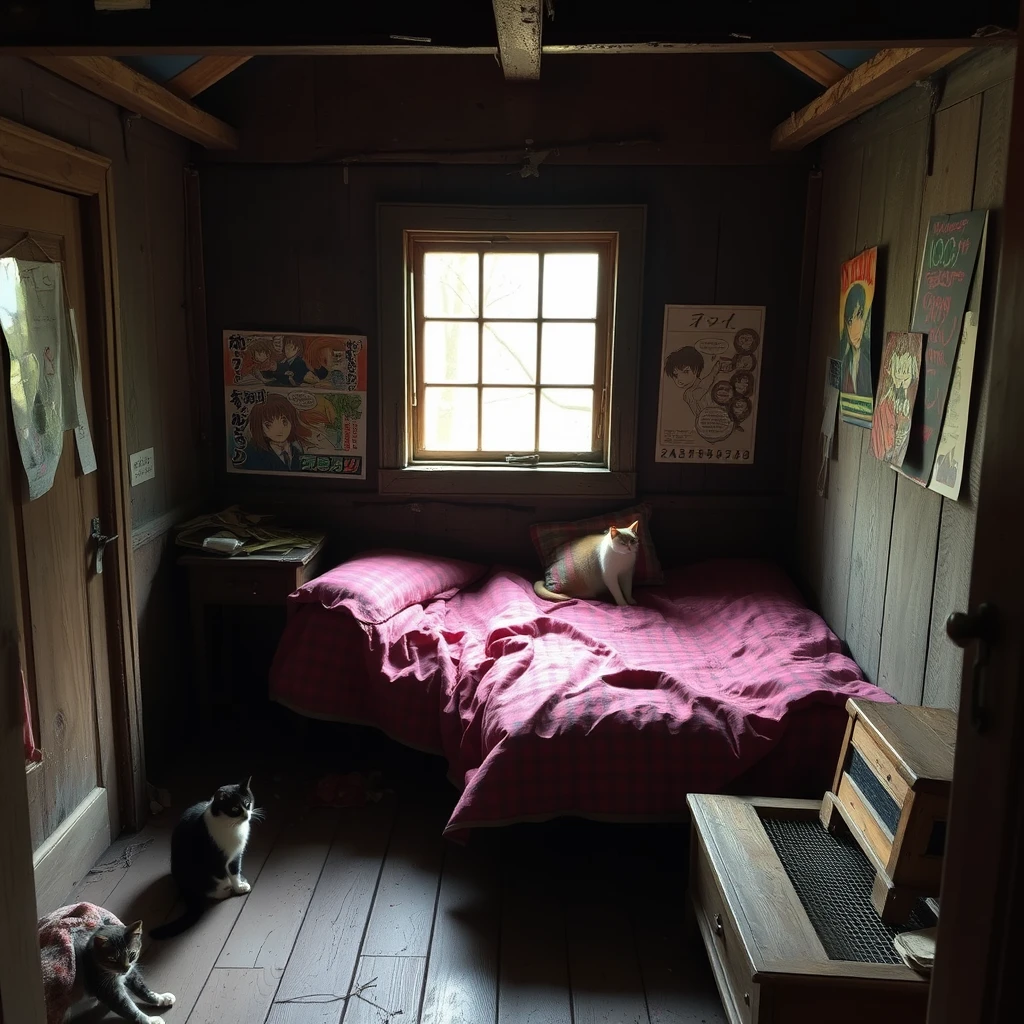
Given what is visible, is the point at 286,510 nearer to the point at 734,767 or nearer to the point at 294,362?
the point at 294,362

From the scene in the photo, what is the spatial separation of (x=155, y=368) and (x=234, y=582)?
0.80 meters

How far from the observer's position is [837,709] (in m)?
2.54

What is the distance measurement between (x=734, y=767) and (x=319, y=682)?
1402 millimetres

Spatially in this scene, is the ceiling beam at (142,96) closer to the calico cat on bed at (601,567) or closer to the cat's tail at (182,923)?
the calico cat on bed at (601,567)

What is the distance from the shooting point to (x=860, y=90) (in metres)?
2.61

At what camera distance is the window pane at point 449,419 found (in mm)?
3789

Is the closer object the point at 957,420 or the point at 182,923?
the point at 957,420

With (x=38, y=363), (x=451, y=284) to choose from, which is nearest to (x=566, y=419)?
(x=451, y=284)

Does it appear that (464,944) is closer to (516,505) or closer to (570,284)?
(516,505)

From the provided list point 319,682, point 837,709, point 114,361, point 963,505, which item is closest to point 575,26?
point 963,505

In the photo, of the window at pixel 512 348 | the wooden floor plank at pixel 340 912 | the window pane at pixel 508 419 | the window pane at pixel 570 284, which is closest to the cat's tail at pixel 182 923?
the wooden floor plank at pixel 340 912

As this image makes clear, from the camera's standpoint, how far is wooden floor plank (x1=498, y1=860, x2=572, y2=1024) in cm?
214

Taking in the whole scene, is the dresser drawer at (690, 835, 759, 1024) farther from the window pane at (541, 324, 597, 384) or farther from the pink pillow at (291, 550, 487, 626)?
the window pane at (541, 324, 597, 384)

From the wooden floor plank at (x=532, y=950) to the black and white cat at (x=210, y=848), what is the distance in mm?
742
